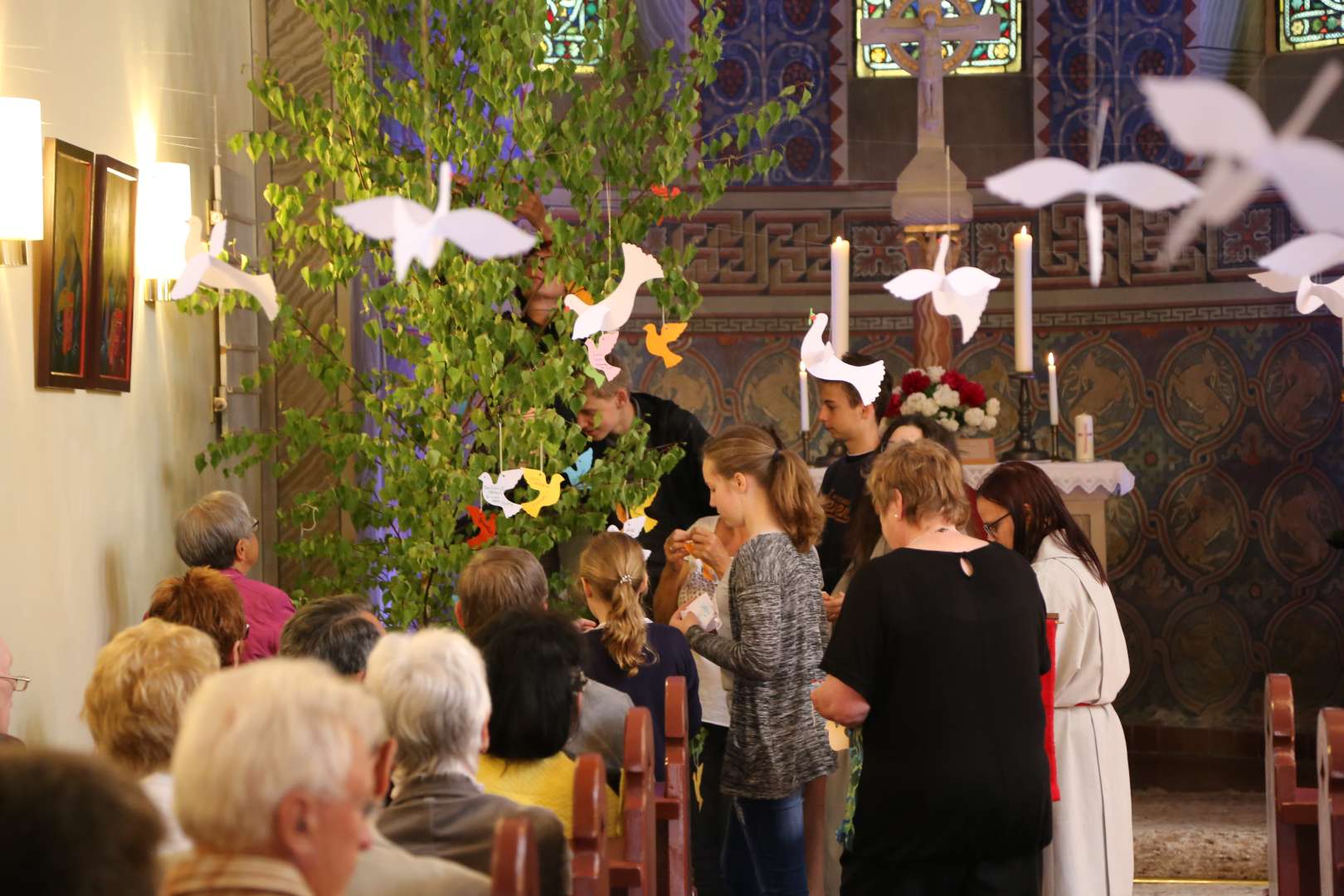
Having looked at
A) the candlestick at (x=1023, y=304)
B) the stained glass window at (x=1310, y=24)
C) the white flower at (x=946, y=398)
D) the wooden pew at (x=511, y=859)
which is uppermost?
the stained glass window at (x=1310, y=24)

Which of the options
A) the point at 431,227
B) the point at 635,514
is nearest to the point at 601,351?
the point at 635,514

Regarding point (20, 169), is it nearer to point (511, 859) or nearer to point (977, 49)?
point (511, 859)

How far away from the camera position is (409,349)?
176 inches

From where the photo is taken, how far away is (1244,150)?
50.4 inches

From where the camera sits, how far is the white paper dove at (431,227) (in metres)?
1.78

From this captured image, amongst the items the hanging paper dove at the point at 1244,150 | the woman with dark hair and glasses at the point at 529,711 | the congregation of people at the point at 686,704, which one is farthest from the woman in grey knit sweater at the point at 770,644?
the hanging paper dove at the point at 1244,150

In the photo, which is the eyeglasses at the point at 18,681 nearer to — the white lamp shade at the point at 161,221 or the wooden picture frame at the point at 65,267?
the wooden picture frame at the point at 65,267

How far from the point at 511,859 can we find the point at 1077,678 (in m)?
2.62

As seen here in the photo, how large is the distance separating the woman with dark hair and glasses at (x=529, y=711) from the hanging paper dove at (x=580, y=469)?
1.84 meters

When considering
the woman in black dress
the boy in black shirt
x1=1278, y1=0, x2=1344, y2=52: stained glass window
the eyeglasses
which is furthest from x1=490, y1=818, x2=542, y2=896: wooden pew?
x1=1278, y1=0, x2=1344, y2=52: stained glass window

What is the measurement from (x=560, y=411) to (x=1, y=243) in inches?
74.4

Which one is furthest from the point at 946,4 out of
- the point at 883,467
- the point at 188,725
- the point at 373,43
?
the point at 188,725

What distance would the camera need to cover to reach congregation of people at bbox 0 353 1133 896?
5.46 feet

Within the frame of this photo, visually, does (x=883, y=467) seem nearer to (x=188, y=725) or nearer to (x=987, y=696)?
(x=987, y=696)
